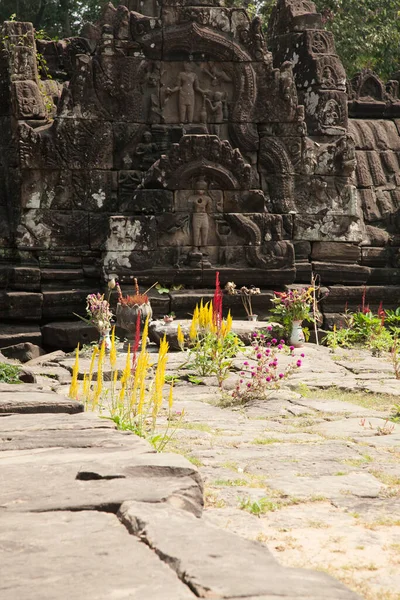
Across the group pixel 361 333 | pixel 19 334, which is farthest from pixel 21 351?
pixel 361 333

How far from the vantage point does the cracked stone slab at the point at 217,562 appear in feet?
8.18

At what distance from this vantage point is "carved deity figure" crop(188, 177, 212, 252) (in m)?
12.6

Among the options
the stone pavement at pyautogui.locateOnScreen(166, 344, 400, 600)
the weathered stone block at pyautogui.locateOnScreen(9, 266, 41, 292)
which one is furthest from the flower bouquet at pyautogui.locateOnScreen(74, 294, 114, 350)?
the stone pavement at pyautogui.locateOnScreen(166, 344, 400, 600)

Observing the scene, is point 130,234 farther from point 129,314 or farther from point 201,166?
point 129,314

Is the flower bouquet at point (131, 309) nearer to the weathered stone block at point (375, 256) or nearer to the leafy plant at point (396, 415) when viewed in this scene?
the leafy plant at point (396, 415)

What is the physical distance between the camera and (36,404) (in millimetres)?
5477

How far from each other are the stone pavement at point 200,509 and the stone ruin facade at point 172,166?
5.80 m

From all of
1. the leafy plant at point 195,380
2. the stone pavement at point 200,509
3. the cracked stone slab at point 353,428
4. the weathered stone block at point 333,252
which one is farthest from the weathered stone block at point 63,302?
the cracked stone slab at point 353,428

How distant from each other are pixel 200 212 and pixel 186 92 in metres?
1.90

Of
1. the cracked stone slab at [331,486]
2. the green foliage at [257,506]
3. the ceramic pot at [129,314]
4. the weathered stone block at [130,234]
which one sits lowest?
the green foliage at [257,506]

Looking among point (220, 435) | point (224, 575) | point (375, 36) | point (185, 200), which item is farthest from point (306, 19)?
point (224, 575)

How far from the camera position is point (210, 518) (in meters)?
4.16

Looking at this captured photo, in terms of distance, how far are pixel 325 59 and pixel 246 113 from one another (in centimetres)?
197

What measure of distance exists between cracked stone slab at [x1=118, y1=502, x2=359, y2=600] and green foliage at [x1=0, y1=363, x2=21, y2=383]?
4.37 metres
